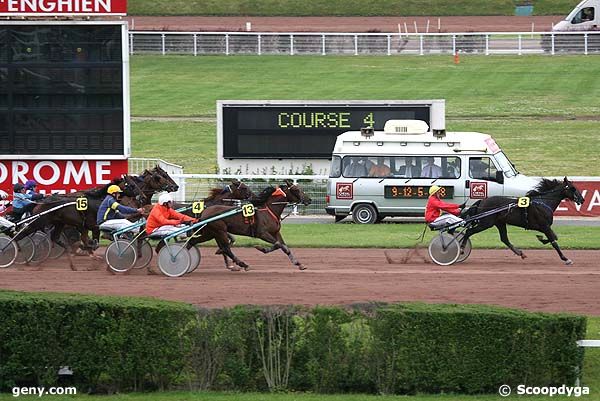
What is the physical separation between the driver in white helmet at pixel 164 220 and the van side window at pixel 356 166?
768 centimetres

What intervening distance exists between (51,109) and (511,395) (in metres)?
12.2

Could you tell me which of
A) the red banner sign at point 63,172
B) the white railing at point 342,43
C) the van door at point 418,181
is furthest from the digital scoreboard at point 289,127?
the white railing at point 342,43

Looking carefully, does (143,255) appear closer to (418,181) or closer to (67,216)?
(67,216)

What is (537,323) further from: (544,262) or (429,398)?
(544,262)

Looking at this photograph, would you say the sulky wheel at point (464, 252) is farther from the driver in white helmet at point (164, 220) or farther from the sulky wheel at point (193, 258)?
the driver in white helmet at point (164, 220)

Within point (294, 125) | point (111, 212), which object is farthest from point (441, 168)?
point (111, 212)

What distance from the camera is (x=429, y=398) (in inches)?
448

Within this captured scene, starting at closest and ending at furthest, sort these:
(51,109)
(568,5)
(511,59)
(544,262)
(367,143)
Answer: (544,262), (51,109), (367,143), (511,59), (568,5)

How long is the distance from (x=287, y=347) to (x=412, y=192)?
12916mm

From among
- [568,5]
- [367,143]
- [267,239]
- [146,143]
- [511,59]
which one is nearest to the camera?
[267,239]

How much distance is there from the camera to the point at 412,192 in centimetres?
2434

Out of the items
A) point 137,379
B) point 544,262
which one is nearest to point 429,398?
point 137,379

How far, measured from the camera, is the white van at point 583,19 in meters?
44.8

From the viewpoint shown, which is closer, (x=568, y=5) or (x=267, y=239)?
(x=267, y=239)
